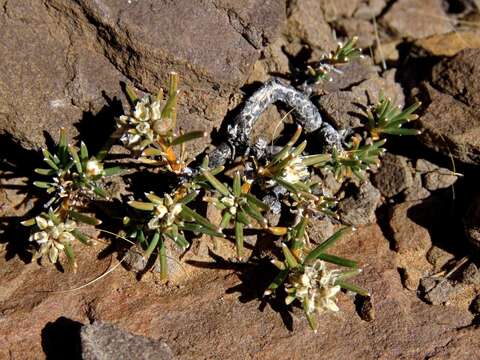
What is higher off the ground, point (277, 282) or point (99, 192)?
point (99, 192)

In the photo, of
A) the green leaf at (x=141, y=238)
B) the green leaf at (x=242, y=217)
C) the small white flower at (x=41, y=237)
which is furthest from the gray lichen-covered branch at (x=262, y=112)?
the small white flower at (x=41, y=237)

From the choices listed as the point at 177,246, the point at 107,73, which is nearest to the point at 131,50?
the point at 107,73

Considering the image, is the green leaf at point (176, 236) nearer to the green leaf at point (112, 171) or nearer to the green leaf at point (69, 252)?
the green leaf at point (112, 171)

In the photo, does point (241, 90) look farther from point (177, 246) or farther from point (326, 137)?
point (177, 246)

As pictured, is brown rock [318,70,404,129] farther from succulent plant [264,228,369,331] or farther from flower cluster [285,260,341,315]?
flower cluster [285,260,341,315]

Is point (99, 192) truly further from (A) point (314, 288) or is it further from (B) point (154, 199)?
(A) point (314, 288)

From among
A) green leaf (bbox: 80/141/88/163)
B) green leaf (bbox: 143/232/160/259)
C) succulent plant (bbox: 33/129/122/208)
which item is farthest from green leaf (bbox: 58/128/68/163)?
green leaf (bbox: 143/232/160/259)

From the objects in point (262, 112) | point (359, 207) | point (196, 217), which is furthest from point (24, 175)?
point (359, 207)
